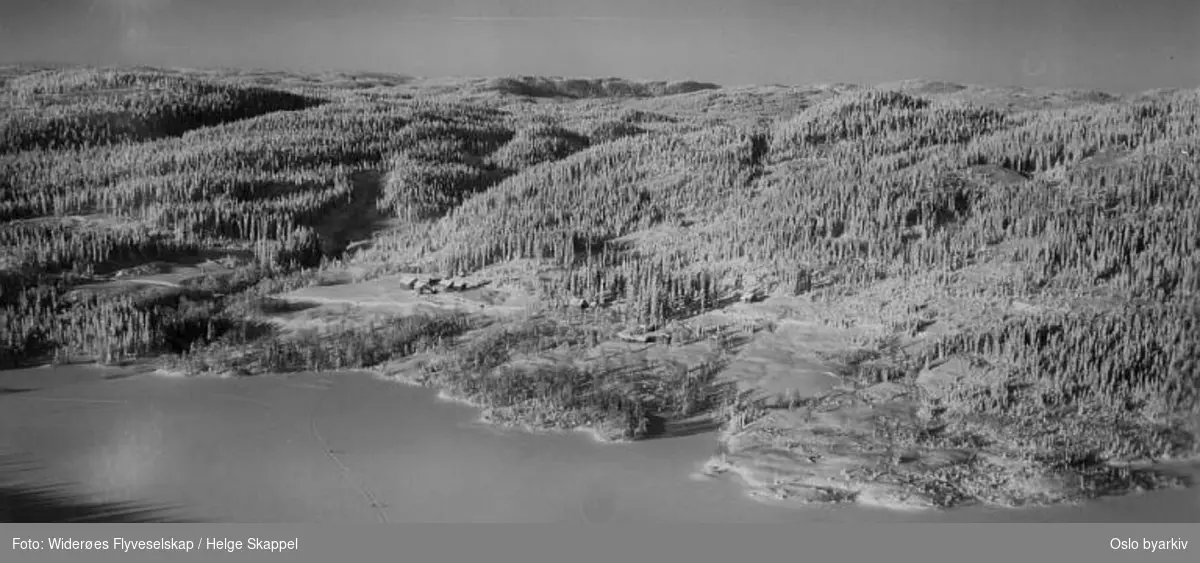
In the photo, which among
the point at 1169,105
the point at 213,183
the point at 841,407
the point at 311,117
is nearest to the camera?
the point at 841,407

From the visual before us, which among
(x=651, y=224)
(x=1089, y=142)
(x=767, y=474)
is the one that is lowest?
(x=767, y=474)

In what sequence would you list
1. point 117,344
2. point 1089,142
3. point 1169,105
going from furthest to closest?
point 1169,105 < point 1089,142 < point 117,344

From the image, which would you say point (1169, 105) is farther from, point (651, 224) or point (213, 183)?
point (213, 183)

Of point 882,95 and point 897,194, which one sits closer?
point 897,194

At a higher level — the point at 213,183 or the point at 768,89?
the point at 768,89

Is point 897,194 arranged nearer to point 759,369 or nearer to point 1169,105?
point 759,369

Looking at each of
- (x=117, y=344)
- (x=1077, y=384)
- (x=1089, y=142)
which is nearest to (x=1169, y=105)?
(x=1089, y=142)
